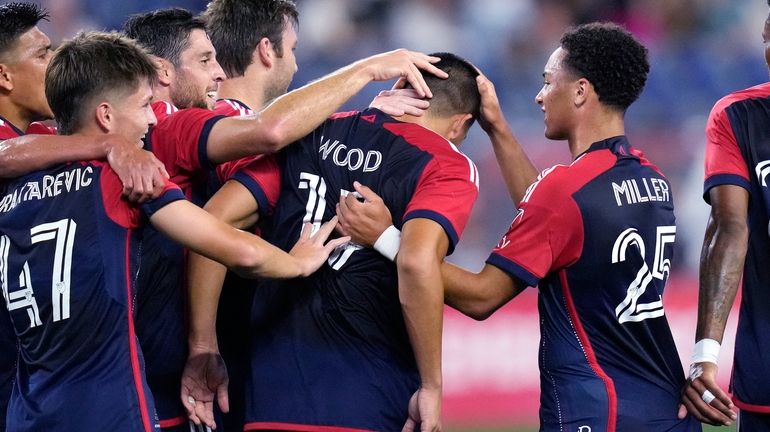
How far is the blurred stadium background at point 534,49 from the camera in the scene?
1036 centimetres

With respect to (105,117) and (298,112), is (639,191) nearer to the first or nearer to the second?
(298,112)

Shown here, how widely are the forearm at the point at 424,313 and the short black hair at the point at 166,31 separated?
2.11 metres

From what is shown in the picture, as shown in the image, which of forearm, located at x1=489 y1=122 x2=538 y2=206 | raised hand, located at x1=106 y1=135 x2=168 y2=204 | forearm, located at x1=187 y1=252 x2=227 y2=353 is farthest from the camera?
forearm, located at x1=489 y1=122 x2=538 y2=206

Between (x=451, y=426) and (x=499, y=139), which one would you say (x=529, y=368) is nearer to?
(x=451, y=426)

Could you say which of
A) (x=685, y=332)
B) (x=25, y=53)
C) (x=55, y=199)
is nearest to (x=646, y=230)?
(x=55, y=199)

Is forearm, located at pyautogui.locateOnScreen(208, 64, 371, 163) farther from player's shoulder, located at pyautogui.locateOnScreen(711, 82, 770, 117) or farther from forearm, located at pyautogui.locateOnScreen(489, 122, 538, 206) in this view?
player's shoulder, located at pyautogui.locateOnScreen(711, 82, 770, 117)

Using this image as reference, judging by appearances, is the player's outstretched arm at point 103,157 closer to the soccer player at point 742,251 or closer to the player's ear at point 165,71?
the player's ear at point 165,71

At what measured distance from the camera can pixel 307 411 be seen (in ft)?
12.8

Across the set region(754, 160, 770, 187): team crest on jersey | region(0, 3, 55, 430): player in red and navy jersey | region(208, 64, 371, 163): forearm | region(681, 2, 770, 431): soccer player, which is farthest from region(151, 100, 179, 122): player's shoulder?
region(754, 160, 770, 187): team crest on jersey

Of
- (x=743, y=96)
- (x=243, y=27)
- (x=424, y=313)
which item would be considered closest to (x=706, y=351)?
(x=743, y=96)

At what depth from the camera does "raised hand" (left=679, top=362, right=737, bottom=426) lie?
4004 millimetres

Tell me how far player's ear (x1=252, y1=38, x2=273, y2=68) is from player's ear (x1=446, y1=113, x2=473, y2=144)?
1.43 metres

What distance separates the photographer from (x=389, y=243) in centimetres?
389

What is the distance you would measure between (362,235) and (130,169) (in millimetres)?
908
